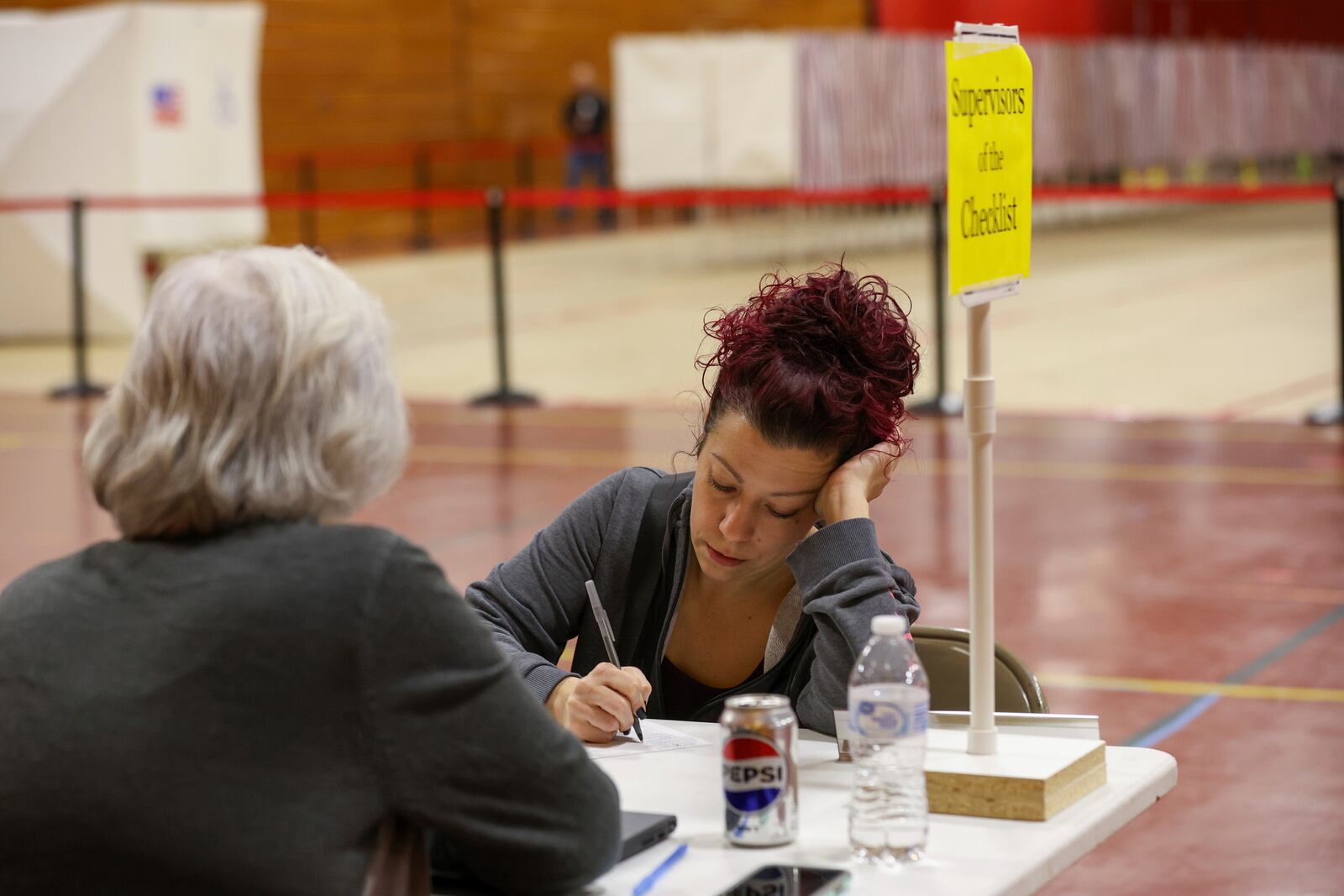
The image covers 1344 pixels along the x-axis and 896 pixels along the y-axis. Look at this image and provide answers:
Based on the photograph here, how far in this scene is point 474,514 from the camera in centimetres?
655

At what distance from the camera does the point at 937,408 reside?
8.37 m

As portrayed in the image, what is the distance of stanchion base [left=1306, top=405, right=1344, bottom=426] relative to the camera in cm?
785

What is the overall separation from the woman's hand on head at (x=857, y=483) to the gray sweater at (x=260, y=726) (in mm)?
841

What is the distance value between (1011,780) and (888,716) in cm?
17

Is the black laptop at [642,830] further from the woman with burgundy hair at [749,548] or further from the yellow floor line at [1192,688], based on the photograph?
the yellow floor line at [1192,688]

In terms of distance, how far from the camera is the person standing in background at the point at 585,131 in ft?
64.1

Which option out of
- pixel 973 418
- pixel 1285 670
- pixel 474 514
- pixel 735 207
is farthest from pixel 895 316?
pixel 735 207

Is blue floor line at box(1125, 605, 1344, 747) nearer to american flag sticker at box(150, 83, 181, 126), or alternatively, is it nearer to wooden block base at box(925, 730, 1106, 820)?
wooden block base at box(925, 730, 1106, 820)

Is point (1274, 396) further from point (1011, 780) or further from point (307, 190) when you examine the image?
point (307, 190)

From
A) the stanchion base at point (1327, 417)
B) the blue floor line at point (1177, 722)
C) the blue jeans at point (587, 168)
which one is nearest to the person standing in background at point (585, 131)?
the blue jeans at point (587, 168)

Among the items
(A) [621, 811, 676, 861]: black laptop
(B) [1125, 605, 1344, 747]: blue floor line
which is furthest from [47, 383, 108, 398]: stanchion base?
(A) [621, 811, 676, 861]: black laptop

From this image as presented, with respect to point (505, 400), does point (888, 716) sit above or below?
above

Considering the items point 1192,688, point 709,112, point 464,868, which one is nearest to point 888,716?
point 464,868

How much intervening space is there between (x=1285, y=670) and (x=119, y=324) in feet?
29.8
